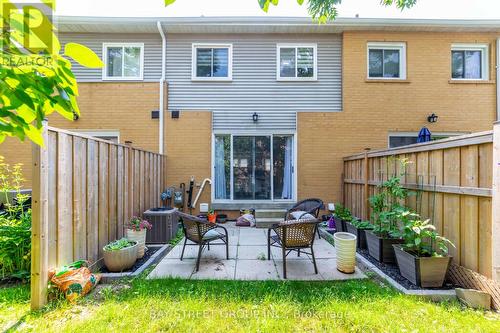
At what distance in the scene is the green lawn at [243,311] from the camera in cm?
236

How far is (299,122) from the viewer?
24.1 ft

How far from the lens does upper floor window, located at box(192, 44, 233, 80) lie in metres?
7.53

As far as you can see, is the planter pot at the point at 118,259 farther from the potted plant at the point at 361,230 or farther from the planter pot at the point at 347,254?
the potted plant at the point at 361,230

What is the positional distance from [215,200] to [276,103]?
11.6 ft

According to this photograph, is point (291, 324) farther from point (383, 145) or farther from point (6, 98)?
point (383, 145)

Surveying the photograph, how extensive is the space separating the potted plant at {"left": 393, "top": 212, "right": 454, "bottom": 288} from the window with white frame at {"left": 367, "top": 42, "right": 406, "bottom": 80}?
18.7 ft

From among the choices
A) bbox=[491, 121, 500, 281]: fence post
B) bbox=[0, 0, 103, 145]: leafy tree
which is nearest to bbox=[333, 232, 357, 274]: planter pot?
bbox=[491, 121, 500, 281]: fence post

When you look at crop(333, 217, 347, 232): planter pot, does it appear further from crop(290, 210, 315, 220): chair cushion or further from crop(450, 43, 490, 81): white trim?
crop(450, 43, 490, 81): white trim

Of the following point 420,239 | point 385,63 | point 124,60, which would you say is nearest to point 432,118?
point 385,63

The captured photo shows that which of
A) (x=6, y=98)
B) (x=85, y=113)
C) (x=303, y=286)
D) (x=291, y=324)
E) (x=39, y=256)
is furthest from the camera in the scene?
(x=85, y=113)

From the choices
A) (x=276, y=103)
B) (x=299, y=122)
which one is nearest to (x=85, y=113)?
(x=276, y=103)

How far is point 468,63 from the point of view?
743cm

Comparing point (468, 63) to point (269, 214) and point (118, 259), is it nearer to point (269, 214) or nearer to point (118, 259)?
point (269, 214)

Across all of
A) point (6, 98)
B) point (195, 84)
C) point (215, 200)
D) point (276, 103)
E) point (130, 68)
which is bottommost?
point (215, 200)
